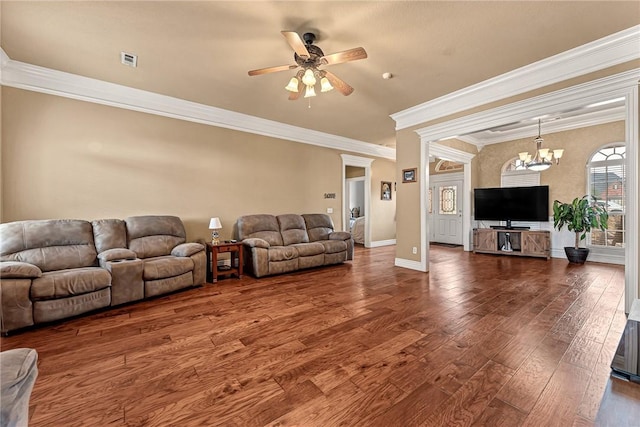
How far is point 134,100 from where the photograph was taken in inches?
154

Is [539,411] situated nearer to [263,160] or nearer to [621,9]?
[621,9]

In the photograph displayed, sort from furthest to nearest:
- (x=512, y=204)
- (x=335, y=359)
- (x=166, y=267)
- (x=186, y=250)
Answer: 1. (x=512, y=204)
2. (x=186, y=250)
3. (x=166, y=267)
4. (x=335, y=359)

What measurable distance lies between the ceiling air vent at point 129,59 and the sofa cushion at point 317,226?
3594 mm

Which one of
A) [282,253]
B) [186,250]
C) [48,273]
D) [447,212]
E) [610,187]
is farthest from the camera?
[447,212]

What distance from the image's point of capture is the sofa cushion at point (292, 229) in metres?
5.12

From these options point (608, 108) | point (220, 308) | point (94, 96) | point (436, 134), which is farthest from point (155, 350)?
point (608, 108)

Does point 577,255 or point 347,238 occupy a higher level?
point 347,238

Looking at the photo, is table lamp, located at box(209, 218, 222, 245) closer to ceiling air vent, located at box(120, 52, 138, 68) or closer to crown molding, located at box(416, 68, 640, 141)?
ceiling air vent, located at box(120, 52, 138, 68)

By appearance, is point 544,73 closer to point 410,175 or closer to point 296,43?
point 410,175

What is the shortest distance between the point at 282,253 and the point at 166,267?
1.69m

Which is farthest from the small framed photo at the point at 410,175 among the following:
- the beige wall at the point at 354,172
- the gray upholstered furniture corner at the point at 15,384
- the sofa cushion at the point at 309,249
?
the gray upholstered furniture corner at the point at 15,384

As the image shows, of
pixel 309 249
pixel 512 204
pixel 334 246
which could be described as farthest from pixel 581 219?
pixel 309 249

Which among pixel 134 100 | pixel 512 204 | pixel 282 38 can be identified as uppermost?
pixel 282 38

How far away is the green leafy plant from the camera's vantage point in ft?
17.0
